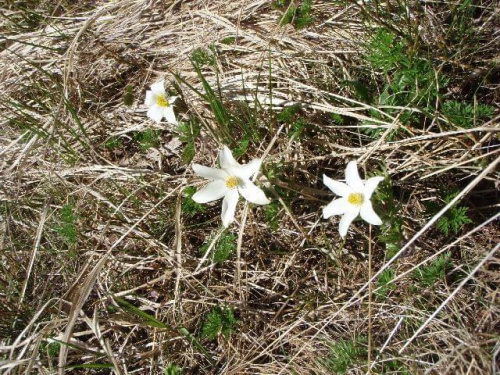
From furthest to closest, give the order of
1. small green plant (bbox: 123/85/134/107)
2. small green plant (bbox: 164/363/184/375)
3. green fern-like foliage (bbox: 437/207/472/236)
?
small green plant (bbox: 123/85/134/107) → small green plant (bbox: 164/363/184/375) → green fern-like foliage (bbox: 437/207/472/236)

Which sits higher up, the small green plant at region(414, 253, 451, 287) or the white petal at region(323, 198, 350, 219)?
the white petal at region(323, 198, 350, 219)

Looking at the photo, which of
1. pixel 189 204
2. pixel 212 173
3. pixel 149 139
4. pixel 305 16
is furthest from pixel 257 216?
pixel 305 16

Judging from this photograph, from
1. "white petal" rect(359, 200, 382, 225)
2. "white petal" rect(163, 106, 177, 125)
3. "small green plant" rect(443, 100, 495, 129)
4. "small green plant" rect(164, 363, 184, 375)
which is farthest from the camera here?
"white petal" rect(163, 106, 177, 125)

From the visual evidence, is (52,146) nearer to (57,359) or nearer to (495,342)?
(57,359)

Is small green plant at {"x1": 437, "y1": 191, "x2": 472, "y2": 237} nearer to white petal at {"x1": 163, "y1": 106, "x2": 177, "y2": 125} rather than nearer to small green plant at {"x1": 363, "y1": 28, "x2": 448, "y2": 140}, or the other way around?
small green plant at {"x1": 363, "y1": 28, "x2": 448, "y2": 140}

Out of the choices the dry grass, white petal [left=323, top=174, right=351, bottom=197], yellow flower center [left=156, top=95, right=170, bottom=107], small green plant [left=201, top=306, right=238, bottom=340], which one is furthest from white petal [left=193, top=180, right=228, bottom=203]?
yellow flower center [left=156, top=95, right=170, bottom=107]
